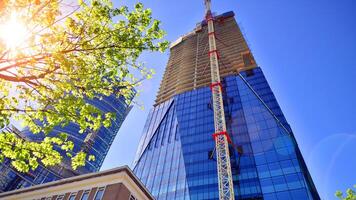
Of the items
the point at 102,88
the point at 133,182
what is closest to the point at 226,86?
the point at 133,182

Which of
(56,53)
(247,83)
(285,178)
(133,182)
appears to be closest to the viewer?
(56,53)

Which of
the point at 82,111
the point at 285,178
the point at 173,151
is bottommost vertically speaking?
the point at 82,111

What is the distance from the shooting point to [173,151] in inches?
2997

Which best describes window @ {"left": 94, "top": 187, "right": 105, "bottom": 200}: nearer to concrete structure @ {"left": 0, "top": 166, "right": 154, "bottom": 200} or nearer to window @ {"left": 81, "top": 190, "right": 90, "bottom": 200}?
concrete structure @ {"left": 0, "top": 166, "right": 154, "bottom": 200}

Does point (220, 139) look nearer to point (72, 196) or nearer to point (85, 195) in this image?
point (85, 195)

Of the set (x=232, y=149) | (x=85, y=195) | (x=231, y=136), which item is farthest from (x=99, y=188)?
(x=231, y=136)

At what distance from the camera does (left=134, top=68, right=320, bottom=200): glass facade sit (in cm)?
5497

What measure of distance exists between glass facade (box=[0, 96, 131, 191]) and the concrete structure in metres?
7.07

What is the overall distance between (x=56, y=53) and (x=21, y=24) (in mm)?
1808

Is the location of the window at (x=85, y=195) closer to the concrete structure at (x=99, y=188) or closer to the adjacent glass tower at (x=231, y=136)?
the concrete structure at (x=99, y=188)

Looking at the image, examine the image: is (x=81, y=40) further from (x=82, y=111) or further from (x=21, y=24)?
(x=82, y=111)

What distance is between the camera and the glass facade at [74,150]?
76.8 m

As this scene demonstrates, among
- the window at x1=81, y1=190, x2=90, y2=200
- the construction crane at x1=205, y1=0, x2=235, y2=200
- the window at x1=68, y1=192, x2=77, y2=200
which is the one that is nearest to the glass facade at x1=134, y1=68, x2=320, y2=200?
the construction crane at x1=205, y1=0, x2=235, y2=200

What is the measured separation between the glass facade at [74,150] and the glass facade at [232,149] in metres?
22.5
